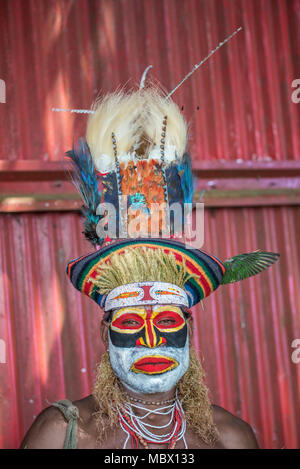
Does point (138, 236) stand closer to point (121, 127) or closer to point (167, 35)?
point (121, 127)

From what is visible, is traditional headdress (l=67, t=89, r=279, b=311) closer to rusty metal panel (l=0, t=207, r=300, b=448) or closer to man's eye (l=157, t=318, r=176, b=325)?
man's eye (l=157, t=318, r=176, b=325)

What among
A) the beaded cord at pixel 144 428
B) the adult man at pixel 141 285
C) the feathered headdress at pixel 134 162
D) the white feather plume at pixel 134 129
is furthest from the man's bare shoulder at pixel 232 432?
the white feather plume at pixel 134 129

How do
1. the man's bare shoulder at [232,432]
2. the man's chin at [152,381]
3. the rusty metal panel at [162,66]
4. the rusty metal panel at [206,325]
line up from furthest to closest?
the rusty metal panel at [162,66]
the rusty metal panel at [206,325]
the man's bare shoulder at [232,432]
the man's chin at [152,381]

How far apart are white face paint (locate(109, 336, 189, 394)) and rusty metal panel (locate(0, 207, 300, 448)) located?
4.31 feet

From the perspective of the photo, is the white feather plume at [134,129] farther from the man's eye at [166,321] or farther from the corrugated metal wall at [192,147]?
the corrugated metal wall at [192,147]

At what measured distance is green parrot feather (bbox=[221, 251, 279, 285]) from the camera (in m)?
2.69

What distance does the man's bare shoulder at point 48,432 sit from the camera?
2.36 metres

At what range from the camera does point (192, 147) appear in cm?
403

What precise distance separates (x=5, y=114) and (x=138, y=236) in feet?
5.40

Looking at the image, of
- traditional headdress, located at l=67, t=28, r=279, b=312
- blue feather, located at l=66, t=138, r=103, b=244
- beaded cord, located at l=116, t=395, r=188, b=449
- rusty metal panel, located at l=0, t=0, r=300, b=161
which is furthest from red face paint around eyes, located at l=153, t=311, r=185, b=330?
rusty metal panel, located at l=0, t=0, r=300, b=161

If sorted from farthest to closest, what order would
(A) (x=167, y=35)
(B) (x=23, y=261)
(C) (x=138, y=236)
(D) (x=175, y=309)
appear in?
1. (A) (x=167, y=35)
2. (B) (x=23, y=261)
3. (C) (x=138, y=236)
4. (D) (x=175, y=309)

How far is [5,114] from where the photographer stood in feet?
12.2

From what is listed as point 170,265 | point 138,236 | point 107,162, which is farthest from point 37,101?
point 170,265

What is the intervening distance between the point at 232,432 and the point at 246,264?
2.68 ft
